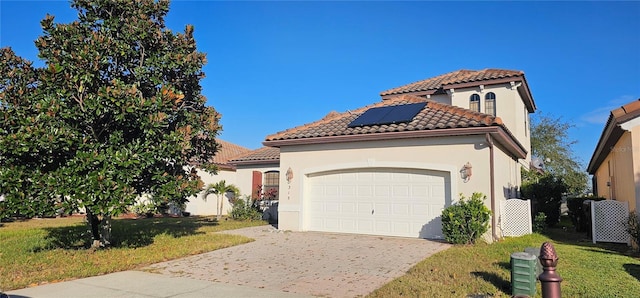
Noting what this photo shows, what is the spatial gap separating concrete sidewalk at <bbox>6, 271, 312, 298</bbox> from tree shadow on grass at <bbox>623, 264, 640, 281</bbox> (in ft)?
19.1

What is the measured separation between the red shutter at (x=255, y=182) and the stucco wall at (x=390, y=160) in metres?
5.75

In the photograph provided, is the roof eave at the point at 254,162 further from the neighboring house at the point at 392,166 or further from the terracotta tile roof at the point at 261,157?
the neighboring house at the point at 392,166

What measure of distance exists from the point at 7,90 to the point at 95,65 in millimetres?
2113

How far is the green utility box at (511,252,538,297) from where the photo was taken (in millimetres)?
5895

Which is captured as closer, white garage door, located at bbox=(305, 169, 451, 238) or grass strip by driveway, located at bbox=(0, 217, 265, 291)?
grass strip by driveway, located at bbox=(0, 217, 265, 291)

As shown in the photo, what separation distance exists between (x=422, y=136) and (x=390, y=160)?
1.25m

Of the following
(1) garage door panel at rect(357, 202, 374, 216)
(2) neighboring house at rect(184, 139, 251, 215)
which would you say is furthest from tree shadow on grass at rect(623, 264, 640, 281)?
(2) neighboring house at rect(184, 139, 251, 215)

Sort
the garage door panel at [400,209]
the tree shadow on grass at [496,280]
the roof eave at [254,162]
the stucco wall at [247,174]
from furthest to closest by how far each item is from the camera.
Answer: the stucco wall at [247,174]
the roof eave at [254,162]
the garage door panel at [400,209]
the tree shadow on grass at [496,280]

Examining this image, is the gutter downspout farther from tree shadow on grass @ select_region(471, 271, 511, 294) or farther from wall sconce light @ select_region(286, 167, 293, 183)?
wall sconce light @ select_region(286, 167, 293, 183)

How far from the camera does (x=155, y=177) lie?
962cm

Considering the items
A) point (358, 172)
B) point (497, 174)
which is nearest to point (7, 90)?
point (358, 172)

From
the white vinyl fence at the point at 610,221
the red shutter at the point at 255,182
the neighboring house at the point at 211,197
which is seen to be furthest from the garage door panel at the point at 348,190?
the neighboring house at the point at 211,197

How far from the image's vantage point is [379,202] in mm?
12562

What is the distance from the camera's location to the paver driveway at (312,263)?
22.3 feet
